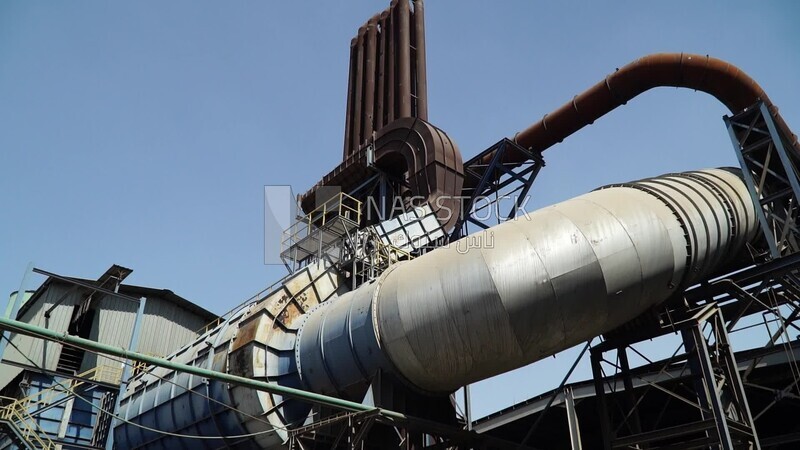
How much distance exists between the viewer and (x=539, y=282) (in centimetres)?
1130

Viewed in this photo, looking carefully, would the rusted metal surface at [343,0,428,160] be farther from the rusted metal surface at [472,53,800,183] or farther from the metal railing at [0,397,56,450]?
the metal railing at [0,397,56,450]

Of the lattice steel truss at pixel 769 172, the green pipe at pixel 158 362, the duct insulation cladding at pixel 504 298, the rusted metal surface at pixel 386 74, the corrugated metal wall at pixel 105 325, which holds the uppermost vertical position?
the rusted metal surface at pixel 386 74

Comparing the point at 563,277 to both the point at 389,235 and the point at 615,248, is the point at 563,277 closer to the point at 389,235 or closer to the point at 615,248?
the point at 615,248

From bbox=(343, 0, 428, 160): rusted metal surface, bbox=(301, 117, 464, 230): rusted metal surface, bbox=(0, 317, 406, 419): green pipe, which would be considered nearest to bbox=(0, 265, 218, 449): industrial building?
bbox=(301, 117, 464, 230): rusted metal surface

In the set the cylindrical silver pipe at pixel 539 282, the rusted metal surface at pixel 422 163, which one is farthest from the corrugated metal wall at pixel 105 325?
the cylindrical silver pipe at pixel 539 282

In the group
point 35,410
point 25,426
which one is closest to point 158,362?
point 25,426

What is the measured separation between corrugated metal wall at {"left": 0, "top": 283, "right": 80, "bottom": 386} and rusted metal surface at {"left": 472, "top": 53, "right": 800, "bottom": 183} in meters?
20.5

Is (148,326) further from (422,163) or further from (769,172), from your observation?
(769,172)

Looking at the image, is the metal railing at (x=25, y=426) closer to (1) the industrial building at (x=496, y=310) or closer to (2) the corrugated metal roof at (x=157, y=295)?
(1) the industrial building at (x=496, y=310)

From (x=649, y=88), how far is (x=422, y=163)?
316 inches

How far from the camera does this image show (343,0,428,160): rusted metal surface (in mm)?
29422

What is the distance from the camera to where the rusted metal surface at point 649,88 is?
1681cm

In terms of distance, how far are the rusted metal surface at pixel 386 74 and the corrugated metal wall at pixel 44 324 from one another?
1479 centimetres

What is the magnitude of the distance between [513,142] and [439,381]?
42.7ft
